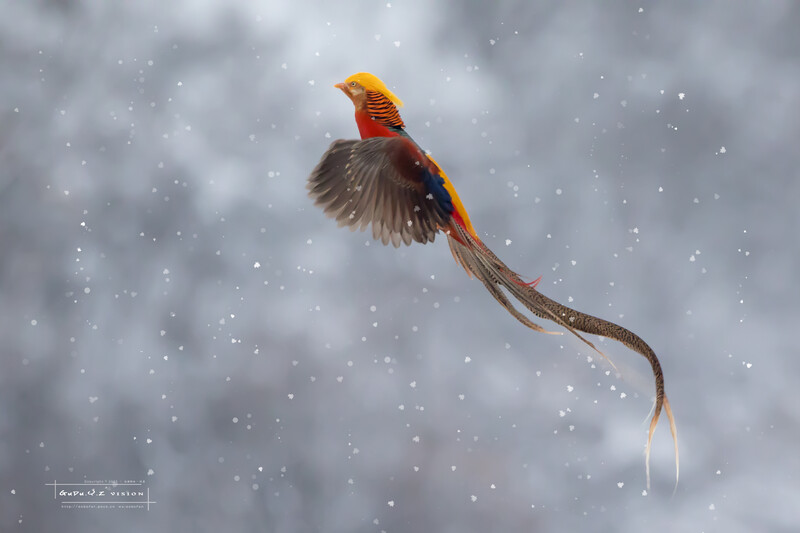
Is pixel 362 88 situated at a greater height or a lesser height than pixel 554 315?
greater

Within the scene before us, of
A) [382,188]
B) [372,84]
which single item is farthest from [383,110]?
[382,188]

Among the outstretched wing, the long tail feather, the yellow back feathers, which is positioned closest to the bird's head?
the yellow back feathers

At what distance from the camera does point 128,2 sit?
3266 millimetres

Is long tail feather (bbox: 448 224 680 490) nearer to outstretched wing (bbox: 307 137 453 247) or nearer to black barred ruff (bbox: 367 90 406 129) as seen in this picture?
outstretched wing (bbox: 307 137 453 247)

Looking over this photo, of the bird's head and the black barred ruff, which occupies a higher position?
the bird's head

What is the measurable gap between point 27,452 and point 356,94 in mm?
2561

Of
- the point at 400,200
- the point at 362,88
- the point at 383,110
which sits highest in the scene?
the point at 362,88

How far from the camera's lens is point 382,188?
7.84 feet

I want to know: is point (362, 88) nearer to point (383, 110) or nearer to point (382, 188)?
point (383, 110)

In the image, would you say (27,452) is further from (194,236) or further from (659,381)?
(659,381)

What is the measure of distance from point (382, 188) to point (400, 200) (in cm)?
9

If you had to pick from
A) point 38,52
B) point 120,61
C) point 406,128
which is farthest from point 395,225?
point 38,52

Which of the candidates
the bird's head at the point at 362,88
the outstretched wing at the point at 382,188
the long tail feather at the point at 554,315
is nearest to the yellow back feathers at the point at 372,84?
the bird's head at the point at 362,88

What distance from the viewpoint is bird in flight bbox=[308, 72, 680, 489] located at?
228cm
